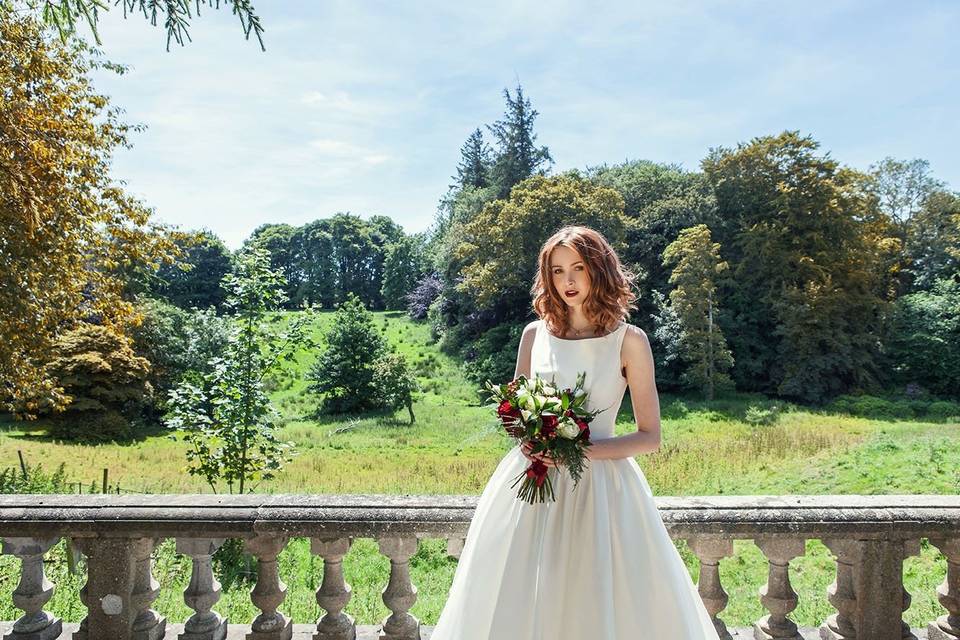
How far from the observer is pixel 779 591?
2623 millimetres

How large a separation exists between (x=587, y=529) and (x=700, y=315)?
29056 mm

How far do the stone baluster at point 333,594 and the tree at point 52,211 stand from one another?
7634 millimetres

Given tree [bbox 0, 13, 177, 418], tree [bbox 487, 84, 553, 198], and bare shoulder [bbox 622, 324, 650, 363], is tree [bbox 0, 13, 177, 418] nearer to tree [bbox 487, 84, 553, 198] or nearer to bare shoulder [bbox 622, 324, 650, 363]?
bare shoulder [bbox 622, 324, 650, 363]

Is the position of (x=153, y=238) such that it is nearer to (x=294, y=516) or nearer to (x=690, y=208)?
(x=294, y=516)

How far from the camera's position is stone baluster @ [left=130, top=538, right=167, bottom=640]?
8.53 ft

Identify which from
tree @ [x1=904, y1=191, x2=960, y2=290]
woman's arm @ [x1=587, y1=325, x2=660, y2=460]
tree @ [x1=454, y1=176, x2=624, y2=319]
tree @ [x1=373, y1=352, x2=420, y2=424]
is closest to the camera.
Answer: woman's arm @ [x1=587, y1=325, x2=660, y2=460]

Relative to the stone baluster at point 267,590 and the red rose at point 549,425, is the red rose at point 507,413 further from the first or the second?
the stone baluster at point 267,590

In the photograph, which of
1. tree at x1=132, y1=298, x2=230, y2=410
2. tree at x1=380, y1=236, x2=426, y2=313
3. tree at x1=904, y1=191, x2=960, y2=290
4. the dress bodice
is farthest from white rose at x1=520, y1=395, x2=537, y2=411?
tree at x1=380, y1=236, x2=426, y2=313

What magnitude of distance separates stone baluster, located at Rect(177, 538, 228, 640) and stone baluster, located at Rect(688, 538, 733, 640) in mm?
2102

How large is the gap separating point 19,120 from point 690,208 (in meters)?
32.9

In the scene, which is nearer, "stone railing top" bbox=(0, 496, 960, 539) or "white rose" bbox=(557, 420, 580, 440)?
"white rose" bbox=(557, 420, 580, 440)

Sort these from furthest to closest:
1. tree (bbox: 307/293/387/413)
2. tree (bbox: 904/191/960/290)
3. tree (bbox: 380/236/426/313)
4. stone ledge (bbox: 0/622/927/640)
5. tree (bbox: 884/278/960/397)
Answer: tree (bbox: 380/236/426/313)
tree (bbox: 904/191/960/290)
tree (bbox: 307/293/387/413)
tree (bbox: 884/278/960/397)
stone ledge (bbox: 0/622/927/640)

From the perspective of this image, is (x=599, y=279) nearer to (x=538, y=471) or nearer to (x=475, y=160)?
(x=538, y=471)

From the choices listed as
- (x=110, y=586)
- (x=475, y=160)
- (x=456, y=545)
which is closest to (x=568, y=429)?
(x=456, y=545)
